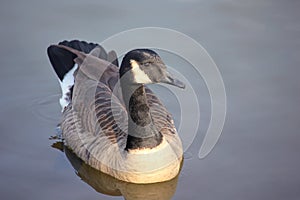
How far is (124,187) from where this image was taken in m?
6.48

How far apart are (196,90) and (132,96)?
1566mm

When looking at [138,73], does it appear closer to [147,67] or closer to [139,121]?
[147,67]

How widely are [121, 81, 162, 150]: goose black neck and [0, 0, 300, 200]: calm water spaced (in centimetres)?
46

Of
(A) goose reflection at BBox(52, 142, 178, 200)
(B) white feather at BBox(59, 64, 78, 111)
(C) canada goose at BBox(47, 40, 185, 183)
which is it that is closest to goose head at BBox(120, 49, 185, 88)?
(C) canada goose at BBox(47, 40, 185, 183)

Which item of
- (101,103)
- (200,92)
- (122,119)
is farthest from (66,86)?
(200,92)

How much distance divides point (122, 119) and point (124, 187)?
66 centimetres

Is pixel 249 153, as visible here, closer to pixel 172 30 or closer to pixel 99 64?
pixel 99 64

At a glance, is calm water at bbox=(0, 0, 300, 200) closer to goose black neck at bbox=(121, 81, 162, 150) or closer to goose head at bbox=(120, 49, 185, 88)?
goose black neck at bbox=(121, 81, 162, 150)

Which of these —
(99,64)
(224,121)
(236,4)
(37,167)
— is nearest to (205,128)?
(224,121)

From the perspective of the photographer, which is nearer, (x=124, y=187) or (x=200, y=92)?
(x=124, y=187)

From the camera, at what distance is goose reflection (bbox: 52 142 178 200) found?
6.34 m

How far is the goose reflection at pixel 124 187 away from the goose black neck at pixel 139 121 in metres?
0.40

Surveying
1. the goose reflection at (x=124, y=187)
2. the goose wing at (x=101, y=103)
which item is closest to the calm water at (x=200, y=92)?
the goose reflection at (x=124, y=187)

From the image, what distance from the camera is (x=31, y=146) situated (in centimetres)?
693
